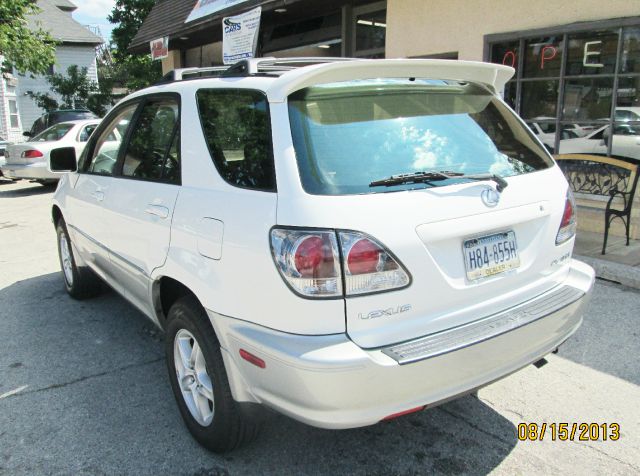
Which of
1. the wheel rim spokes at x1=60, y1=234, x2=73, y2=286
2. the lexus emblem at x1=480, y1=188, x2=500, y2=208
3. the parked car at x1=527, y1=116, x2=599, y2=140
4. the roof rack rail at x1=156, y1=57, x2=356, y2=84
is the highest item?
the roof rack rail at x1=156, y1=57, x2=356, y2=84

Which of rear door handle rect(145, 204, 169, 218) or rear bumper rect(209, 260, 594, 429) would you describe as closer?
rear bumper rect(209, 260, 594, 429)

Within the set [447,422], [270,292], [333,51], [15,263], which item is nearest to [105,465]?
[270,292]

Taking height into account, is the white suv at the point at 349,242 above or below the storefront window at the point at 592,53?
below

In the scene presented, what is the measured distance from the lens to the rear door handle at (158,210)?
2.81 meters

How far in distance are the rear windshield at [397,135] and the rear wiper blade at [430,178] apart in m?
0.02

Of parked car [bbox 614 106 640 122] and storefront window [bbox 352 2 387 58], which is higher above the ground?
→ storefront window [bbox 352 2 387 58]

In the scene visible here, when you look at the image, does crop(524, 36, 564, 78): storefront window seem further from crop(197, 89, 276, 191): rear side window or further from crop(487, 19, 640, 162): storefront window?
crop(197, 89, 276, 191): rear side window

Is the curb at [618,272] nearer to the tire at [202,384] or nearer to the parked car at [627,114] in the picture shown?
the parked car at [627,114]

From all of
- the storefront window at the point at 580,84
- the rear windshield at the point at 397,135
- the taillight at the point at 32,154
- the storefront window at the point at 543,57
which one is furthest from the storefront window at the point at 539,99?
the taillight at the point at 32,154

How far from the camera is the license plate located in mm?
2295

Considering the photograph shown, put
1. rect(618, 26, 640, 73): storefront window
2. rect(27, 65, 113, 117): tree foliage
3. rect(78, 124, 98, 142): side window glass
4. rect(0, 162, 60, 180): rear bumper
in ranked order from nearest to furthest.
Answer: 1. rect(618, 26, 640, 73): storefront window
2. rect(0, 162, 60, 180): rear bumper
3. rect(78, 124, 98, 142): side window glass
4. rect(27, 65, 113, 117): tree foliage

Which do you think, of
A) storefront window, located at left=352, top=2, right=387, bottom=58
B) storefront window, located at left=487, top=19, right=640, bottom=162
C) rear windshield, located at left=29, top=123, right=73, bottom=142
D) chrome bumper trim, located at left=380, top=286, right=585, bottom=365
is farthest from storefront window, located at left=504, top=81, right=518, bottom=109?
rear windshield, located at left=29, top=123, right=73, bottom=142

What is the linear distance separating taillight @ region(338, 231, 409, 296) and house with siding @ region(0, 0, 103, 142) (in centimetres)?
3044
